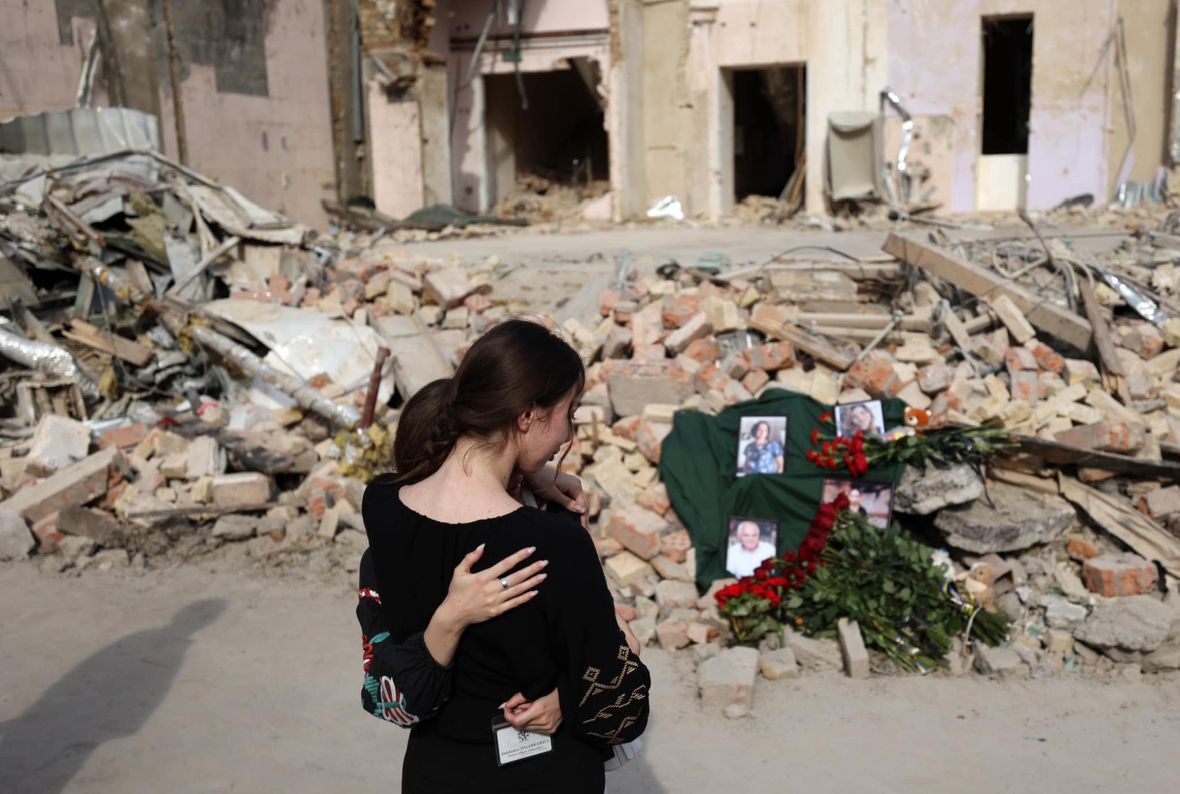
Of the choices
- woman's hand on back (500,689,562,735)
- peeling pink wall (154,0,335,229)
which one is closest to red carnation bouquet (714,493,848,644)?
woman's hand on back (500,689,562,735)

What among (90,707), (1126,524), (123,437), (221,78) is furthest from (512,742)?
(221,78)

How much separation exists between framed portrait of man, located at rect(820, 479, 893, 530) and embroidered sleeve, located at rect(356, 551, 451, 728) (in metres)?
4.61

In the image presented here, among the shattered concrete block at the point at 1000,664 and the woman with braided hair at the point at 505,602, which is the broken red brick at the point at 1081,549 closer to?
the shattered concrete block at the point at 1000,664

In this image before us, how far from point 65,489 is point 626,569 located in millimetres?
3739

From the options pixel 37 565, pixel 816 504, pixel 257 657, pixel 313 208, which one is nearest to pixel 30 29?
pixel 313 208

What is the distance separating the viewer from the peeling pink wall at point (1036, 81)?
53.3 feet

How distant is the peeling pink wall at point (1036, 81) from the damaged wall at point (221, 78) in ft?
30.2

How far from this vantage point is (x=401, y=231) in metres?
16.2

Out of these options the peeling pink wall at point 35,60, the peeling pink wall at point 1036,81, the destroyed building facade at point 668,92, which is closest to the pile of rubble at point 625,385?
the peeling pink wall at point 35,60

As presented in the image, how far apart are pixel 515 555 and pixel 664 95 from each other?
17.5 metres

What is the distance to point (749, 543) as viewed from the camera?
21.2ft

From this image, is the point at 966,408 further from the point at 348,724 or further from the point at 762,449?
A: the point at 348,724

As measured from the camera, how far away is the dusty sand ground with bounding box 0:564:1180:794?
443cm

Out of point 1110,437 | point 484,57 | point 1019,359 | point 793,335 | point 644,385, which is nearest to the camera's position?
point 1110,437
